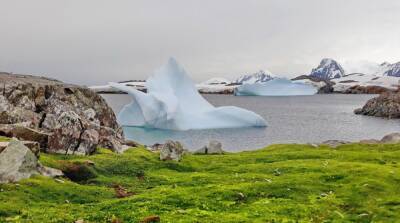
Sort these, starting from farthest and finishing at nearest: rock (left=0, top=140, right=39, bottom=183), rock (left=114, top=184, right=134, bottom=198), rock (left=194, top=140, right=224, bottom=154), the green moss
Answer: rock (left=194, top=140, right=224, bottom=154), the green moss, rock (left=114, top=184, right=134, bottom=198), rock (left=0, top=140, right=39, bottom=183)

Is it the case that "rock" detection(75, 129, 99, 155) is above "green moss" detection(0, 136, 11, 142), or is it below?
below

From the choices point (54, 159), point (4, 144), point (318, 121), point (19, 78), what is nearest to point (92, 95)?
point (19, 78)

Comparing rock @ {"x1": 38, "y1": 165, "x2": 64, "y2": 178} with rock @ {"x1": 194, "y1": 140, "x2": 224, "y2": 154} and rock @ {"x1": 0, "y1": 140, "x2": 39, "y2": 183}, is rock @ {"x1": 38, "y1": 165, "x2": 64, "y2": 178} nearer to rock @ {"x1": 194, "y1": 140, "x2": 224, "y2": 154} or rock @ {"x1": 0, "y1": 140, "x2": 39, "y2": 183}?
rock @ {"x1": 0, "y1": 140, "x2": 39, "y2": 183}

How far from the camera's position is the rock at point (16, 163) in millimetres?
28109

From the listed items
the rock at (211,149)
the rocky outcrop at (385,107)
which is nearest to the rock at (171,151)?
the rock at (211,149)

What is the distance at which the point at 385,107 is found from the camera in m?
156

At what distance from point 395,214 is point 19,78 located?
165ft

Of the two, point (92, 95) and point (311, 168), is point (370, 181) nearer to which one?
point (311, 168)

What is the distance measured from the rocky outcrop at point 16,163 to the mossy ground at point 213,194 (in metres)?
0.69

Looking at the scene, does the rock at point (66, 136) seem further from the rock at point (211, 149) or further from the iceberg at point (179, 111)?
the iceberg at point (179, 111)

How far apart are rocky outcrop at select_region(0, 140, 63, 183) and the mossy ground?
2.28 ft

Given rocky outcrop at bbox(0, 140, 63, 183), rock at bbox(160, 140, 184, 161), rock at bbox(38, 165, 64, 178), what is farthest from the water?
rocky outcrop at bbox(0, 140, 63, 183)

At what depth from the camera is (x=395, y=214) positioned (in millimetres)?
23109

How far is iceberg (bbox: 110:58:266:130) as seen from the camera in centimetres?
10919
